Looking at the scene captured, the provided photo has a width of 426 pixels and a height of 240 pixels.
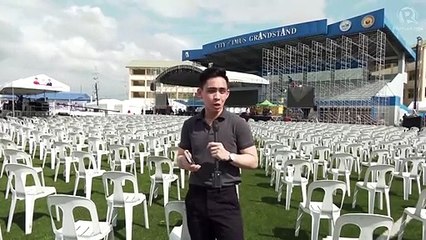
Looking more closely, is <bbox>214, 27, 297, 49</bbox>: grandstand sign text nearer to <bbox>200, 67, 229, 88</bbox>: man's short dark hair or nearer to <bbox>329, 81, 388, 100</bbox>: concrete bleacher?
<bbox>329, 81, 388, 100</bbox>: concrete bleacher

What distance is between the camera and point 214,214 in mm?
2406

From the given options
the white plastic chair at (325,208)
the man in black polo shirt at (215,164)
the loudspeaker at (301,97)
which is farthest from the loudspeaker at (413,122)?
the man in black polo shirt at (215,164)

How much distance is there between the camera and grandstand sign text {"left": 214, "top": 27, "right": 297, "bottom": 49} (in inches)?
1745

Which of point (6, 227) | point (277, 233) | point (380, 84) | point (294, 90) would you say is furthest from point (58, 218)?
point (380, 84)

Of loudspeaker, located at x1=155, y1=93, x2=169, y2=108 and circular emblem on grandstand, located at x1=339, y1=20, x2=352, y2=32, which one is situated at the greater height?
circular emblem on grandstand, located at x1=339, y1=20, x2=352, y2=32

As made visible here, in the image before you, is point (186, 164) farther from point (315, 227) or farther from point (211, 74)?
point (315, 227)

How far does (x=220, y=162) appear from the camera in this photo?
2396mm

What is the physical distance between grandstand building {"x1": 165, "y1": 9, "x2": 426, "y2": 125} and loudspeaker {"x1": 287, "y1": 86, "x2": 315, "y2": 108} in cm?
450

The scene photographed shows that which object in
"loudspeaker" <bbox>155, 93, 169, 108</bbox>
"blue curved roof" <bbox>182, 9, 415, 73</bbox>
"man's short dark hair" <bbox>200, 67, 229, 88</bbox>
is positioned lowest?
"man's short dark hair" <bbox>200, 67, 229, 88</bbox>

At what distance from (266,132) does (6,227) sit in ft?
32.8

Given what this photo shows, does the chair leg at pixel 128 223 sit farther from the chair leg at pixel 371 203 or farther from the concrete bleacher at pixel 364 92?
the concrete bleacher at pixel 364 92

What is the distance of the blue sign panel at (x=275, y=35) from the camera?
41.3 meters

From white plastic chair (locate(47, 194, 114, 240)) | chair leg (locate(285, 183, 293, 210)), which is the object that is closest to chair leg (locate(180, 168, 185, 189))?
chair leg (locate(285, 183, 293, 210))

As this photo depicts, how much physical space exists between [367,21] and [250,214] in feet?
116
